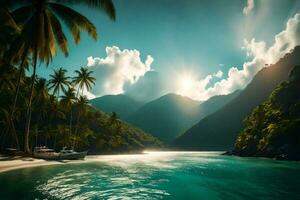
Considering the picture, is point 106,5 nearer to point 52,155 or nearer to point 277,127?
point 52,155

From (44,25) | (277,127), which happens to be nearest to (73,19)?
(44,25)

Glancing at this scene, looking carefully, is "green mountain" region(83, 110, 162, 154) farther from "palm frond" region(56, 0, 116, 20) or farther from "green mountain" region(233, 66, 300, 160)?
"palm frond" region(56, 0, 116, 20)

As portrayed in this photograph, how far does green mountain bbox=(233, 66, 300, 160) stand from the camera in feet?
256

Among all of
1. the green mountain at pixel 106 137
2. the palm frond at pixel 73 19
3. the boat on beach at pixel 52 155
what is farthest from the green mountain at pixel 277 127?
the palm frond at pixel 73 19

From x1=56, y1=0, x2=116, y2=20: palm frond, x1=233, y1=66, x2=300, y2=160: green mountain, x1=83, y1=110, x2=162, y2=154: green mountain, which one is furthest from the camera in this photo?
x1=83, y1=110, x2=162, y2=154: green mountain

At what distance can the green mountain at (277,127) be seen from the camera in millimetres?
78000

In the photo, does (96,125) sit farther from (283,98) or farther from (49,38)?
(49,38)

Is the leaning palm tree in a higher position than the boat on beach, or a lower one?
higher

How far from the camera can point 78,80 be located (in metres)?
81.3

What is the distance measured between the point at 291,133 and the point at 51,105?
6678 centimetres

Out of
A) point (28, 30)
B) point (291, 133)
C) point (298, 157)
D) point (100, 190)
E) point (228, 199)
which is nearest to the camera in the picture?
point (228, 199)

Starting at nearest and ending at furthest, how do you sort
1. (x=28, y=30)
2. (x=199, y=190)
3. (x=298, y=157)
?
(x=199, y=190)
(x=28, y=30)
(x=298, y=157)

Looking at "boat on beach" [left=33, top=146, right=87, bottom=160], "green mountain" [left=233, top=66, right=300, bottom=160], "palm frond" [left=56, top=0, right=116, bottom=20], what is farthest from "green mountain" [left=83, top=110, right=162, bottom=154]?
"palm frond" [left=56, top=0, right=116, bottom=20]

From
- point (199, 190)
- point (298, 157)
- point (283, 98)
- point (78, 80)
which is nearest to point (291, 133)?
point (298, 157)
